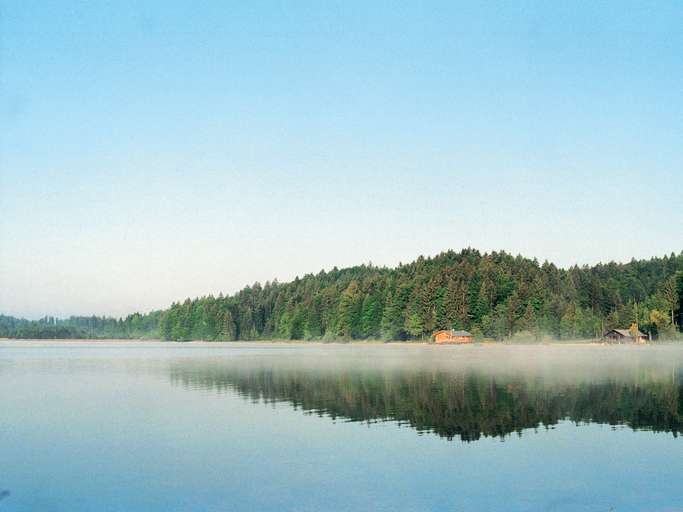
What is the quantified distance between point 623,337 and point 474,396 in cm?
11915

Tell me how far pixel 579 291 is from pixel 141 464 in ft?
579

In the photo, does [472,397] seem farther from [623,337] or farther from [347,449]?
[623,337]

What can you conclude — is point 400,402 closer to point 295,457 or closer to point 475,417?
point 475,417

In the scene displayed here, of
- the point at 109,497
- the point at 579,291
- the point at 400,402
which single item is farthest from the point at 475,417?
the point at 579,291

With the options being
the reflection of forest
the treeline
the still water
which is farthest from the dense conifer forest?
the still water

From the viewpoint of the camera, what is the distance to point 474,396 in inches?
1593

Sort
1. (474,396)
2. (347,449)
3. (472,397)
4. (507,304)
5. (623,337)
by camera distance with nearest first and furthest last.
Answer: (347,449) → (472,397) → (474,396) → (623,337) → (507,304)

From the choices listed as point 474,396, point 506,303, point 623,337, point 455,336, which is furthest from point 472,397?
point 506,303

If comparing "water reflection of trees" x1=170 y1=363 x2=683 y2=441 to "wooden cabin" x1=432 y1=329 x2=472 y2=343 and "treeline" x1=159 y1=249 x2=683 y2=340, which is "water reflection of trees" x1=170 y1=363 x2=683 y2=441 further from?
"wooden cabin" x1=432 y1=329 x2=472 y2=343

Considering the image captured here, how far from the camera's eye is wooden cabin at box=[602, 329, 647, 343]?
14562 centimetres

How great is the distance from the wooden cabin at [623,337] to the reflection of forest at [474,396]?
8908cm

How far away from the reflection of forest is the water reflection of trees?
0.15 ft

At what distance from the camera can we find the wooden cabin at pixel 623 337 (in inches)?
5733

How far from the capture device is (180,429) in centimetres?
3002
